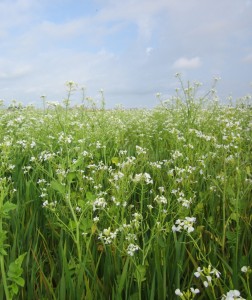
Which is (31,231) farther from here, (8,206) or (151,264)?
(151,264)

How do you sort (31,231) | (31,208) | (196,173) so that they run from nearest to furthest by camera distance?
(31,231), (31,208), (196,173)

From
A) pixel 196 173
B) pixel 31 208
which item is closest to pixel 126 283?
pixel 31 208

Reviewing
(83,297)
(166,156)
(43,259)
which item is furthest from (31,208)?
(166,156)

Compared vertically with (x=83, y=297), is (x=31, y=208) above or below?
above

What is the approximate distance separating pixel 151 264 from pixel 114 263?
0.85 ft

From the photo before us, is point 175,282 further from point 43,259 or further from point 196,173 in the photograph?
point 196,173

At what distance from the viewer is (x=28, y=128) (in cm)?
623

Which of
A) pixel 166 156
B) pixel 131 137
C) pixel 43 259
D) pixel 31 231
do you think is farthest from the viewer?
pixel 131 137

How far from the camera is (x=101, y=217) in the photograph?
289cm

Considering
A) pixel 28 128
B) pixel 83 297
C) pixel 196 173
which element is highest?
pixel 28 128

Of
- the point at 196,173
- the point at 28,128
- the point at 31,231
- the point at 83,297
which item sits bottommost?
the point at 83,297

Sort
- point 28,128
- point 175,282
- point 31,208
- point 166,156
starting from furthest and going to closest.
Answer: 1. point 28,128
2. point 166,156
3. point 31,208
4. point 175,282

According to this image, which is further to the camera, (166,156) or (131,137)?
(131,137)

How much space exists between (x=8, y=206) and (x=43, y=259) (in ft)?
2.40
